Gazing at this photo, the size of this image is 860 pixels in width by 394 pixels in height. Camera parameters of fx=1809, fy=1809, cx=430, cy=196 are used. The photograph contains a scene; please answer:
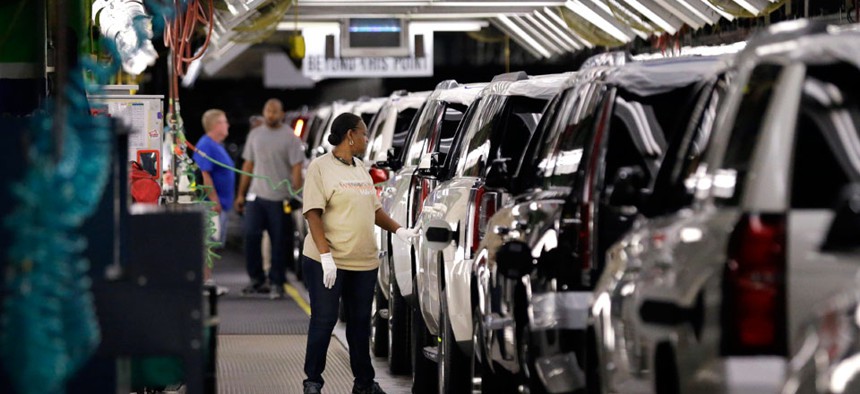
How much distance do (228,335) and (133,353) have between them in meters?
9.83

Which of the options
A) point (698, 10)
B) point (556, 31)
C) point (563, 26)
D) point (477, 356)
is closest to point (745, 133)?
point (477, 356)

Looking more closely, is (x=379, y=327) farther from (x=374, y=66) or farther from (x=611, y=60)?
(x=374, y=66)

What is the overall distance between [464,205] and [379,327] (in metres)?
4.20

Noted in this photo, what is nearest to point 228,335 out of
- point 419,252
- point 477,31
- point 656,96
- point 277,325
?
point 277,325

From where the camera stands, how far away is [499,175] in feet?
31.0

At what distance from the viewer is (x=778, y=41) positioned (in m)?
5.81

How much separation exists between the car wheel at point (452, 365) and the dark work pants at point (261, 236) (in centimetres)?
959

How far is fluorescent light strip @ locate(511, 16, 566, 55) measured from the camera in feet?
92.7

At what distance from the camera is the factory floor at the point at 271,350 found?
12.7 metres

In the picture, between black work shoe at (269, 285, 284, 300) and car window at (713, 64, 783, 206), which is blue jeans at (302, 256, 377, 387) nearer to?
car window at (713, 64, 783, 206)

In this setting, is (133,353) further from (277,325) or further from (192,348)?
(277,325)

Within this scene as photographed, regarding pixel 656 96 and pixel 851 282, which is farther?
pixel 656 96

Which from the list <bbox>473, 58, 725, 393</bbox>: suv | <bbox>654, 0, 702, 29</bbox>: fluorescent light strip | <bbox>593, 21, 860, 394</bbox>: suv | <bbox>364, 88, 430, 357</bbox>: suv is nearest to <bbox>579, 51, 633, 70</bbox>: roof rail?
<bbox>473, 58, 725, 393</bbox>: suv

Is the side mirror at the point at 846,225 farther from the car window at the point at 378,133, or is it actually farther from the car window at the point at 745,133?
the car window at the point at 378,133
